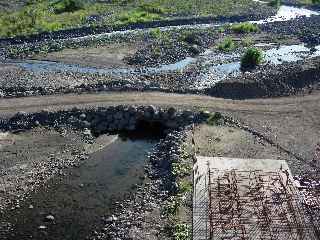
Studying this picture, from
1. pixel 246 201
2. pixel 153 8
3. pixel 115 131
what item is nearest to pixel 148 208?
pixel 246 201

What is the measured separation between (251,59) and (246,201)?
1013 inches

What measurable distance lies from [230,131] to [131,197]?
1023 cm

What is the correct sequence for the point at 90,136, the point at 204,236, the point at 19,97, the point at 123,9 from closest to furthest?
the point at 204,236 < the point at 90,136 < the point at 19,97 < the point at 123,9

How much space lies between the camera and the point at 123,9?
80375 mm

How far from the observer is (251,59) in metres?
56.2

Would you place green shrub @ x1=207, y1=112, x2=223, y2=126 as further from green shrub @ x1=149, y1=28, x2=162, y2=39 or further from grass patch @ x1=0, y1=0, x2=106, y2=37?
grass patch @ x1=0, y1=0, x2=106, y2=37

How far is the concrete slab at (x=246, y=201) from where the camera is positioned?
3028 centimetres

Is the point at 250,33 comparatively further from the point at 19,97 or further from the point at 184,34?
the point at 19,97

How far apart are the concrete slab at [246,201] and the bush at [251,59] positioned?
20319 mm

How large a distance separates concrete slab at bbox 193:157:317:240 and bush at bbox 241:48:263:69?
20319 millimetres

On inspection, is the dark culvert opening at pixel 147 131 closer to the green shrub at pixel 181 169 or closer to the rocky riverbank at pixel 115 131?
the rocky riverbank at pixel 115 131

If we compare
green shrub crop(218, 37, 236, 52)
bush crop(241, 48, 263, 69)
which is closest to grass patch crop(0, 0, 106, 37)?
green shrub crop(218, 37, 236, 52)

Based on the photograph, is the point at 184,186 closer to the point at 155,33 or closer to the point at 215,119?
the point at 215,119

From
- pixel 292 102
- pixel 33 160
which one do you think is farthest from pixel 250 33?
pixel 33 160
